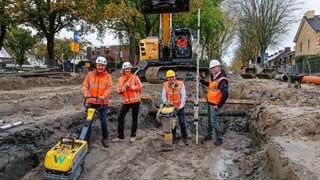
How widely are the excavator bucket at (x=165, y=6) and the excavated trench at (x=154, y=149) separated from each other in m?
6.62

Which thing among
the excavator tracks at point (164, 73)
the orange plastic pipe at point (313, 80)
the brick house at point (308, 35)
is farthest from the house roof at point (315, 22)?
the excavator tracks at point (164, 73)

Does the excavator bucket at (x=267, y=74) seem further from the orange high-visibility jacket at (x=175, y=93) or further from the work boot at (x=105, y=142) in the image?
the work boot at (x=105, y=142)

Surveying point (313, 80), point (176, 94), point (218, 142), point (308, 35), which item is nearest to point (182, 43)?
point (313, 80)

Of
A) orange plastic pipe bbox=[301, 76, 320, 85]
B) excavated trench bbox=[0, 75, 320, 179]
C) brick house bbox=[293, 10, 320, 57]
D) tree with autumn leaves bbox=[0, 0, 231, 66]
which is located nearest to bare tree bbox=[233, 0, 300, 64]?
brick house bbox=[293, 10, 320, 57]

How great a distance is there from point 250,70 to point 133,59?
1084 cm

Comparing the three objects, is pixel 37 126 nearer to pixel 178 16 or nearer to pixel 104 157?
pixel 104 157

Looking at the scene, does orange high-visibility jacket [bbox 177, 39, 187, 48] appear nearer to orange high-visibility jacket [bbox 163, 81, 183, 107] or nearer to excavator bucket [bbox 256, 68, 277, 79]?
orange high-visibility jacket [bbox 163, 81, 183, 107]

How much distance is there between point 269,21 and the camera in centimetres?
3862

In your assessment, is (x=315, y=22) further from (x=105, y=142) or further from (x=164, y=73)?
(x=105, y=142)

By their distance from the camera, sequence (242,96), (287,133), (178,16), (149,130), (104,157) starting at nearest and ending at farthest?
1. (287,133)
2. (104,157)
3. (149,130)
4. (242,96)
5. (178,16)

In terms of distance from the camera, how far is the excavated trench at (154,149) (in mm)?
5370

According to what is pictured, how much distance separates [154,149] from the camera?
729 centimetres

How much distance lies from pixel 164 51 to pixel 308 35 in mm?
37253

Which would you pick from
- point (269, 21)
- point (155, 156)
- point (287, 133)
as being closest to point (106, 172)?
point (155, 156)
